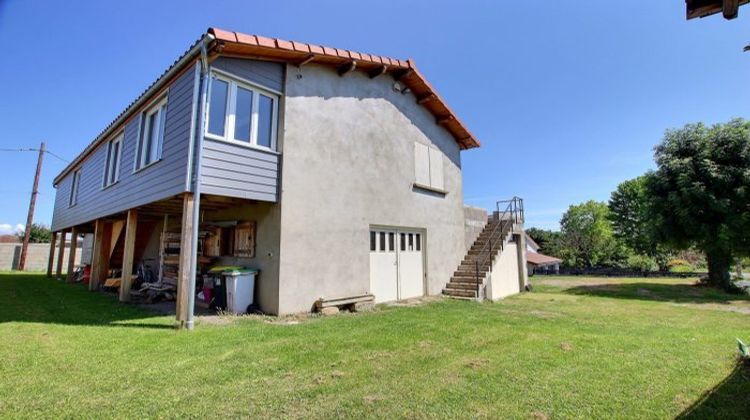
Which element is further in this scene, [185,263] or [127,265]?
[127,265]

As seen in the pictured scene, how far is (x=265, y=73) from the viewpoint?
750 centimetres

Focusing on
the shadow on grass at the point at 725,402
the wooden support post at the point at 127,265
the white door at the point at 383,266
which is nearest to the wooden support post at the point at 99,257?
the wooden support post at the point at 127,265

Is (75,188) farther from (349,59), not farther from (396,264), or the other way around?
(396,264)

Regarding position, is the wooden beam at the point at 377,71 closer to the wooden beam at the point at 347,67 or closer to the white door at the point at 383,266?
the wooden beam at the point at 347,67

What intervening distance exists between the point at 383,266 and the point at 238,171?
4.69m

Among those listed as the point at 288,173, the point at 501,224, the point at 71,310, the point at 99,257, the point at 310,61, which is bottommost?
the point at 71,310

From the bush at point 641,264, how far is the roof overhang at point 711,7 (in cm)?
3652

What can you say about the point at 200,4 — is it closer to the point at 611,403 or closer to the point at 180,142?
the point at 180,142

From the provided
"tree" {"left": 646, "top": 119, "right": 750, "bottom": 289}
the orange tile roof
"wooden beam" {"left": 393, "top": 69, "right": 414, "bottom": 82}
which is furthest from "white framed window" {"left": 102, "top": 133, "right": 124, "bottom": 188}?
"tree" {"left": 646, "top": 119, "right": 750, "bottom": 289}

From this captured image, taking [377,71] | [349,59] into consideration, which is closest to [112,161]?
[349,59]

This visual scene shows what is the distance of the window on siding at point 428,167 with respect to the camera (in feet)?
36.4

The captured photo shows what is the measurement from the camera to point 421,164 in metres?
11.3

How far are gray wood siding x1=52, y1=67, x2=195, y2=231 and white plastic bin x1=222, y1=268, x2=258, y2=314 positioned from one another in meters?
Result: 2.11

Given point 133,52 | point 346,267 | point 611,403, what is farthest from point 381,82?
point 611,403
